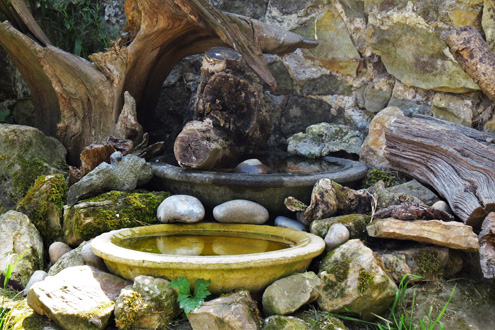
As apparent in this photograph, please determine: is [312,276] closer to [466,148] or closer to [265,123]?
[466,148]

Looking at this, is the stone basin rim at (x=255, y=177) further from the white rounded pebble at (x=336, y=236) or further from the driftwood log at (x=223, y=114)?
the white rounded pebble at (x=336, y=236)

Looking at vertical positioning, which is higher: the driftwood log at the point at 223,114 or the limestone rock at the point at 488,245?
the driftwood log at the point at 223,114

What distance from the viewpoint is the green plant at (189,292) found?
8.83 feet

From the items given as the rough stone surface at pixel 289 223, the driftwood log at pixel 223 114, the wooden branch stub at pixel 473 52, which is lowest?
the rough stone surface at pixel 289 223

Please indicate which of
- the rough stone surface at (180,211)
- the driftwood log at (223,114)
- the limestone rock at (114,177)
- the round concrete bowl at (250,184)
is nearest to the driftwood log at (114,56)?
the driftwood log at (223,114)

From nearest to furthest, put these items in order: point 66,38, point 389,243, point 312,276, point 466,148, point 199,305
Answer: point 199,305, point 312,276, point 389,243, point 466,148, point 66,38

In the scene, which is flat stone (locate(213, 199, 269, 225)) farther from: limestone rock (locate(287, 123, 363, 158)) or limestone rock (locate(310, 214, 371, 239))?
limestone rock (locate(287, 123, 363, 158))

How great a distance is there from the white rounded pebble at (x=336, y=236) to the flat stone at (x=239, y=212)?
59 cm

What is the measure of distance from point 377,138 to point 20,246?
3.03 m

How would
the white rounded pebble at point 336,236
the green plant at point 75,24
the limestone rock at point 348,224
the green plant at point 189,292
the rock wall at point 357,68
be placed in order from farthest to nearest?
the green plant at point 75,24, the rock wall at point 357,68, the limestone rock at point 348,224, the white rounded pebble at point 336,236, the green plant at point 189,292

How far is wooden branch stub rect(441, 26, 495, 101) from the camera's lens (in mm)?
3672

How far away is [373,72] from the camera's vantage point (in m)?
5.00

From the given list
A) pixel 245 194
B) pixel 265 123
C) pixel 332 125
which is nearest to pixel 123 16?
pixel 265 123

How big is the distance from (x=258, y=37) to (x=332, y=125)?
1121 mm
